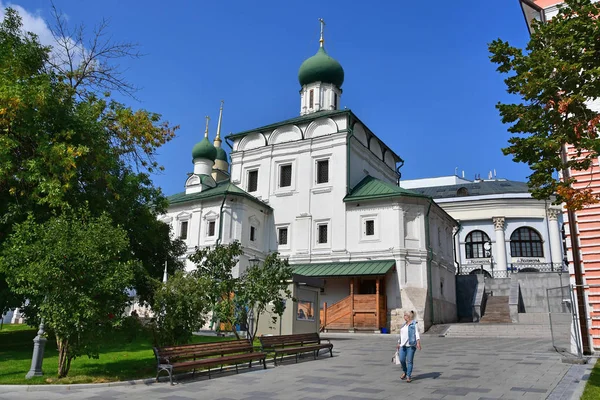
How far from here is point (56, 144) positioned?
13.7m

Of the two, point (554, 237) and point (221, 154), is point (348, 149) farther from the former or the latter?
point (554, 237)

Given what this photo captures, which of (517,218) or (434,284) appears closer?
(434,284)

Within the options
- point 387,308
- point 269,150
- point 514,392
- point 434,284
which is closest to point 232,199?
point 269,150

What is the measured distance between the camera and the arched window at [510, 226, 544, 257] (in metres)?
42.5

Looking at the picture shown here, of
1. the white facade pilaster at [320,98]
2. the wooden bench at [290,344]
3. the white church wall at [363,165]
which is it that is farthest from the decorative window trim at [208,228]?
the wooden bench at [290,344]

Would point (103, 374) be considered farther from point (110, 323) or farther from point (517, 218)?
point (517, 218)

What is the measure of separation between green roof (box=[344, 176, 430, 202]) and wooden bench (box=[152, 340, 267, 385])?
676 inches

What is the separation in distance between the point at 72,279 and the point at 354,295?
1850 cm

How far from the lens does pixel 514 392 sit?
8.26m

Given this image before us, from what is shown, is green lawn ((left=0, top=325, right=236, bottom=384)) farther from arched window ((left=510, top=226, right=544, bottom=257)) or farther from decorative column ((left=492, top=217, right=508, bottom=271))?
arched window ((left=510, top=226, right=544, bottom=257))

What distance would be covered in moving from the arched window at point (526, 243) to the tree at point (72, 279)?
3941cm

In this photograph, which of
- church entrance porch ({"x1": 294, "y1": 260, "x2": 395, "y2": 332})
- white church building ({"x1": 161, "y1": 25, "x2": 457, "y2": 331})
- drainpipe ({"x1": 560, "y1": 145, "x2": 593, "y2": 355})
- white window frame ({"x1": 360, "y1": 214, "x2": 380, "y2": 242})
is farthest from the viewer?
white window frame ({"x1": 360, "y1": 214, "x2": 380, "y2": 242})

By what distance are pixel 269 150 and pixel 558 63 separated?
26408mm

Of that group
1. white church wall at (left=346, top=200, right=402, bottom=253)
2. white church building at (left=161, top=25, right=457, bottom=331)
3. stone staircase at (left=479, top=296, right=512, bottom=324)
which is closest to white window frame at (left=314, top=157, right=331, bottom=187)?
white church building at (left=161, top=25, right=457, bottom=331)
